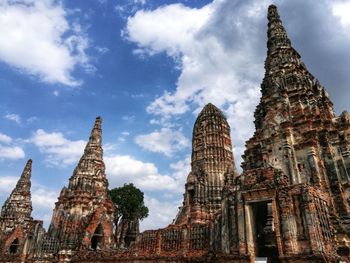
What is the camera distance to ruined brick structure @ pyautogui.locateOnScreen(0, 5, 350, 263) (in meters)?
13.3

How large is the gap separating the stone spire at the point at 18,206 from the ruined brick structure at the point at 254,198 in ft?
0.47

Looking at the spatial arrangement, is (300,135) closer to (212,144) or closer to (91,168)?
(212,144)

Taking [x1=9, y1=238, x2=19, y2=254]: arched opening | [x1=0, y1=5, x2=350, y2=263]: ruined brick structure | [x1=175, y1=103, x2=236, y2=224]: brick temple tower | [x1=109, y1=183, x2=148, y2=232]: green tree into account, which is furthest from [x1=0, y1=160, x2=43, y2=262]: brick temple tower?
[x1=175, y1=103, x2=236, y2=224]: brick temple tower

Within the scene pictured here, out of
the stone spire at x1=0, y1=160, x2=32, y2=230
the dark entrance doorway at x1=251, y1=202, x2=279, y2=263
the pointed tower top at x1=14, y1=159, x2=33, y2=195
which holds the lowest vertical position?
the dark entrance doorway at x1=251, y1=202, x2=279, y2=263

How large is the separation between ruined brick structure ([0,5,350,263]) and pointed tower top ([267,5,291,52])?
142mm

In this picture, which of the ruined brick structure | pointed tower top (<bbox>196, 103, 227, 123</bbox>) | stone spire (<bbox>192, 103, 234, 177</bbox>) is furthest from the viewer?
pointed tower top (<bbox>196, 103, 227, 123</bbox>)

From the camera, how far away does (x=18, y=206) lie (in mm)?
38781

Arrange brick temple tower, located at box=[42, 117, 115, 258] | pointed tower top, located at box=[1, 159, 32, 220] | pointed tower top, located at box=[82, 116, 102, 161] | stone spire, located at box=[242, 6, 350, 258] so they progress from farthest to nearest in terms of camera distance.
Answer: pointed tower top, located at box=[1, 159, 32, 220], pointed tower top, located at box=[82, 116, 102, 161], brick temple tower, located at box=[42, 117, 115, 258], stone spire, located at box=[242, 6, 350, 258]

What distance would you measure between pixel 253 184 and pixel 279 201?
5.35 feet

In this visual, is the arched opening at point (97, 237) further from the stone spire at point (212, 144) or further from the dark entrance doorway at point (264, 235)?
the dark entrance doorway at point (264, 235)

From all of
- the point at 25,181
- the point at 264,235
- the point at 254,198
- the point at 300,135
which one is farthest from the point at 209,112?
the point at 25,181

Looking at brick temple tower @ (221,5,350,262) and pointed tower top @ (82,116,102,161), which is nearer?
brick temple tower @ (221,5,350,262)

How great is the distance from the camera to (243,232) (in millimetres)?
13961

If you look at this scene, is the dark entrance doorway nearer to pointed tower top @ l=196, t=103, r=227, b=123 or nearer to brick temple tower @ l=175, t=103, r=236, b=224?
brick temple tower @ l=175, t=103, r=236, b=224
